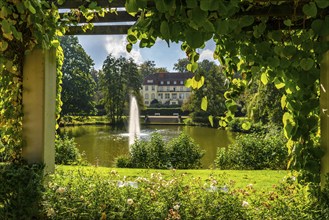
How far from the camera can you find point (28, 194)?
2.59 metres

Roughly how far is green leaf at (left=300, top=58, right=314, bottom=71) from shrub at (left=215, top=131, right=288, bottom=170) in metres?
5.60

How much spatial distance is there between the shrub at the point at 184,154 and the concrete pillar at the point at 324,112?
5.47 meters

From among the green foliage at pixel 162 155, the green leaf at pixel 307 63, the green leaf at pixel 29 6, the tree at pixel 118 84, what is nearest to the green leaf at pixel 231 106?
the green leaf at pixel 307 63

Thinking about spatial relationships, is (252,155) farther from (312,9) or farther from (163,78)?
(163,78)

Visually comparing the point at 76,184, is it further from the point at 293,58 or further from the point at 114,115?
the point at 114,115

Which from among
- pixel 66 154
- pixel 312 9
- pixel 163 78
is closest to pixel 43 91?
pixel 312 9

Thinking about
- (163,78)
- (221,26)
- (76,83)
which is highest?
(163,78)

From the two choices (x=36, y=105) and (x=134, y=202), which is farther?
(x=36, y=105)

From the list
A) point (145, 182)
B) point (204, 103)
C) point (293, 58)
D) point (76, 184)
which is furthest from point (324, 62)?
point (76, 184)

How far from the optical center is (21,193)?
8.48ft

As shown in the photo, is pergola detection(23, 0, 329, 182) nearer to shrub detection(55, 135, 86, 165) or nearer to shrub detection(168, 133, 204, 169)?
shrub detection(55, 135, 86, 165)

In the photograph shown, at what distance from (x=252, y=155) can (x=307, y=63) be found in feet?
19.1

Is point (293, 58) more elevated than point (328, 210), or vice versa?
point (293, 58)

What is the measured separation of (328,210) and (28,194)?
6.86 ft
